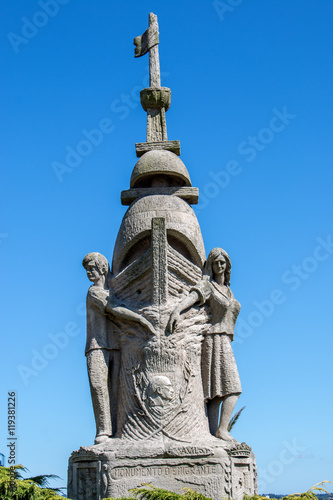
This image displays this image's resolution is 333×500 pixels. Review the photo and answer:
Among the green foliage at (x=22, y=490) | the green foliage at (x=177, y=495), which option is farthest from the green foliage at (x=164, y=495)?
the green foliage at (x=22, y=490)

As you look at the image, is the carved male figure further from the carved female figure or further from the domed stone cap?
the domed stone cap

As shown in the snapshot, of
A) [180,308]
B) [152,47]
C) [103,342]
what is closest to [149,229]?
[180,308]

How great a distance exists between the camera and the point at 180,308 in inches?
328

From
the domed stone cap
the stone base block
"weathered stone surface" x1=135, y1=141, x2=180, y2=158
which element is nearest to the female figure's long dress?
the stone base block

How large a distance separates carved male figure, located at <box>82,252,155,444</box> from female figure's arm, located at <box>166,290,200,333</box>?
242 millimetres

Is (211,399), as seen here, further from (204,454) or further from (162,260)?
(162,260)

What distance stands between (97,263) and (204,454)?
9.56ft

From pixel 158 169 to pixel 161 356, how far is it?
2.79 metres

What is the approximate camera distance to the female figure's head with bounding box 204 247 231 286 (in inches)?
344

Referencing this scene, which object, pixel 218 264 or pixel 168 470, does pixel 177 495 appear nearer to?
pixel 168 470

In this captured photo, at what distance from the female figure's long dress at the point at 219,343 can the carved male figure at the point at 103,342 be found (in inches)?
33.8

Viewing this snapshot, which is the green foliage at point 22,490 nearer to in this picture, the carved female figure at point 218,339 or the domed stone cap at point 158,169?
the carved female figure at point 218,339

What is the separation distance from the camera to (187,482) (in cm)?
752

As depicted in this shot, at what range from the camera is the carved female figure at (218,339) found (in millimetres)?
8273
